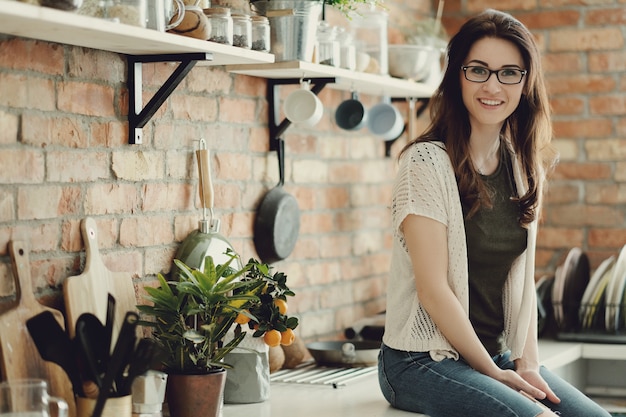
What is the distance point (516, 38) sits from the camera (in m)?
2.32

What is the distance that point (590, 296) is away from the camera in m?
3.24

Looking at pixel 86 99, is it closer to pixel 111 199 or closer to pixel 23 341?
pixel 111 199

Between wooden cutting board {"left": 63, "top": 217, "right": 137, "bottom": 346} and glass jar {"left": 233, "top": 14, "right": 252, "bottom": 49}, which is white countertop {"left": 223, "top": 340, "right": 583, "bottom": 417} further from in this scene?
Result: glass jar {"left": 233, "top": 14, "right": 252, "bottom": 49}

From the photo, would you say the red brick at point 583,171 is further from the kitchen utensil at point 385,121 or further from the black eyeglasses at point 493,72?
the black eyeglasses at point 493,72

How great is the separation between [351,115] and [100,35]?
1234mm

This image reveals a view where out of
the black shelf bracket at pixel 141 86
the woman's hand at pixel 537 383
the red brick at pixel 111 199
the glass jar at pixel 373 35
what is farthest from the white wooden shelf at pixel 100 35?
the woman's hand at pixel 537 383

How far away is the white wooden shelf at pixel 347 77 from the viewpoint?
2.44m

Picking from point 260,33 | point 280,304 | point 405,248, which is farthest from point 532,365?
point 260,33

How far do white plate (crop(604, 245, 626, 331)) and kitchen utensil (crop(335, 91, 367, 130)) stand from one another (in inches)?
38.4

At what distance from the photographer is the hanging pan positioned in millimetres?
2305

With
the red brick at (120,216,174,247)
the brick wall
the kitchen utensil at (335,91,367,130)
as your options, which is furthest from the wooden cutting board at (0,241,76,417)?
the kitchen utensil at (335,91,367,130)

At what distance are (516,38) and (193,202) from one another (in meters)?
0.87

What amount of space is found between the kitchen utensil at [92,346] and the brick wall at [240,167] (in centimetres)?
16

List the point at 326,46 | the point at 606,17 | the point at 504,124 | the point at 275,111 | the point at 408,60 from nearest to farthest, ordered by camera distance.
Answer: the point at 504,124 → the point at 326,46 → the point at 275,111 → the point at 408,60 → the point at 606,17
